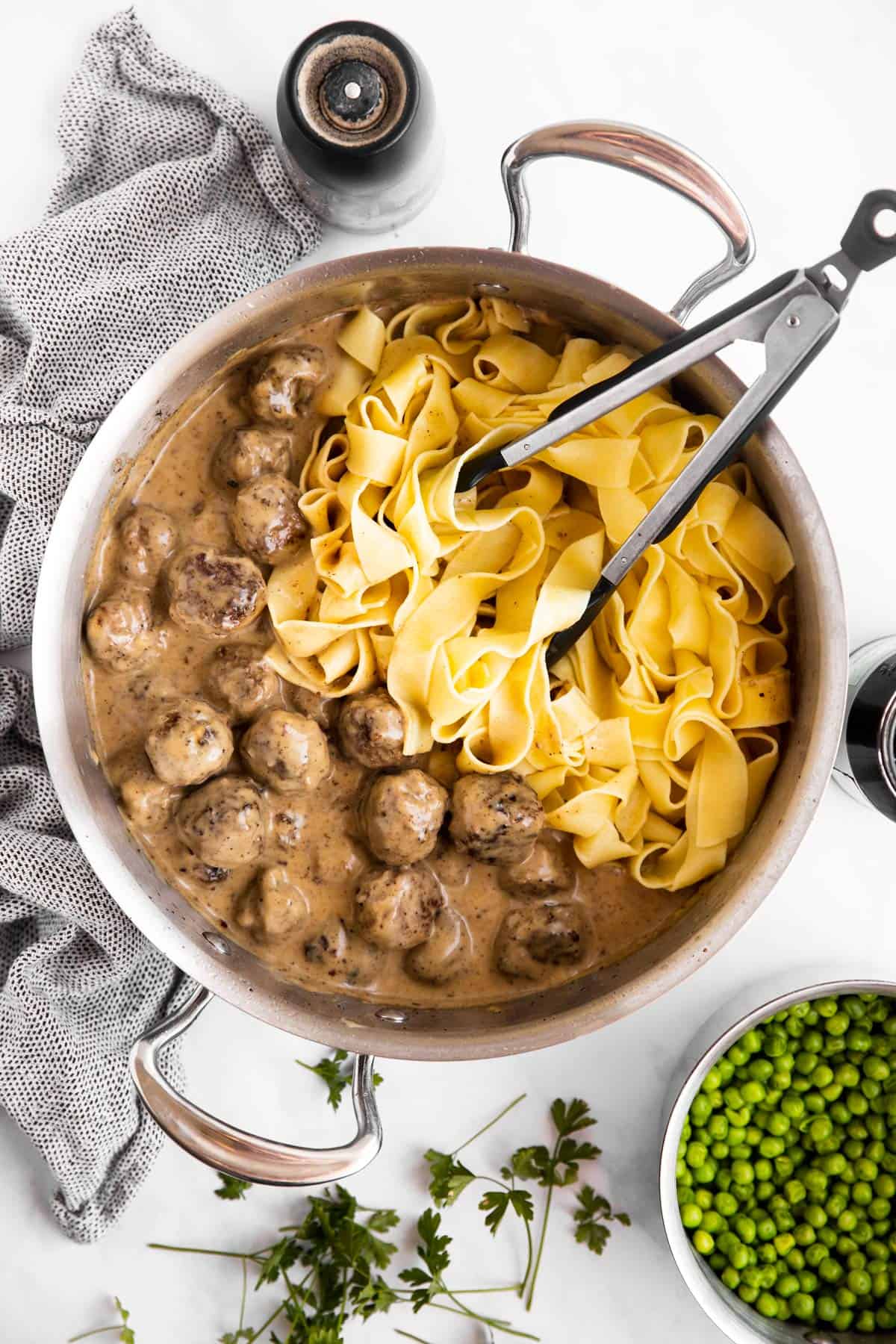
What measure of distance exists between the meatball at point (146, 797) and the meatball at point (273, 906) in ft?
1.04

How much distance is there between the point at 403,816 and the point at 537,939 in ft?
1.69

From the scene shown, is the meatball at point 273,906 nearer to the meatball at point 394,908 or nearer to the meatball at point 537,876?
the meatball at point 394,908

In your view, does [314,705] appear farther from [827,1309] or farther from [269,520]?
[827,1309]

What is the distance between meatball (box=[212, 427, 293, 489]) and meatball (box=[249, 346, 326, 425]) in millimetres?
58

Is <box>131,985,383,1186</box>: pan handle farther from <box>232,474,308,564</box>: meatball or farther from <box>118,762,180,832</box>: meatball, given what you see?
<box>232,474,308,564</box>: meatball

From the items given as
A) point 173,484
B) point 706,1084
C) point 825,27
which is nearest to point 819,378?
point 825,27

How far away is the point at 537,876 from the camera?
302 cm

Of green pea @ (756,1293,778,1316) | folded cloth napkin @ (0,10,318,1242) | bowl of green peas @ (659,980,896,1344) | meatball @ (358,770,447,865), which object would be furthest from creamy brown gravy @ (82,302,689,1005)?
green pea @ (756,1293,778,1316)

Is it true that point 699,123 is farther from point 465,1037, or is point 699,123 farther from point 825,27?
point 465,1037

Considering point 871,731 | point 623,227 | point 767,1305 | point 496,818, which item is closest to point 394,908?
point 496,818

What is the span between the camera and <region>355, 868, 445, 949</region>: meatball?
2885 millimetres

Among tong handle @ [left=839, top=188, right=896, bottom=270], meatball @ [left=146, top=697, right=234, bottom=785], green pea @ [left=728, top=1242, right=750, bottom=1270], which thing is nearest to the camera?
tong handle @ [left=839, top=188, right=896, bottom=270]

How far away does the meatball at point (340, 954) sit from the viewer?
3.04m

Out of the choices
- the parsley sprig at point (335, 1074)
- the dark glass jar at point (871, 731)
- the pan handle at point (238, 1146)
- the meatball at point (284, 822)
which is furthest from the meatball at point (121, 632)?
the dark glass jar at point (871, 731)
